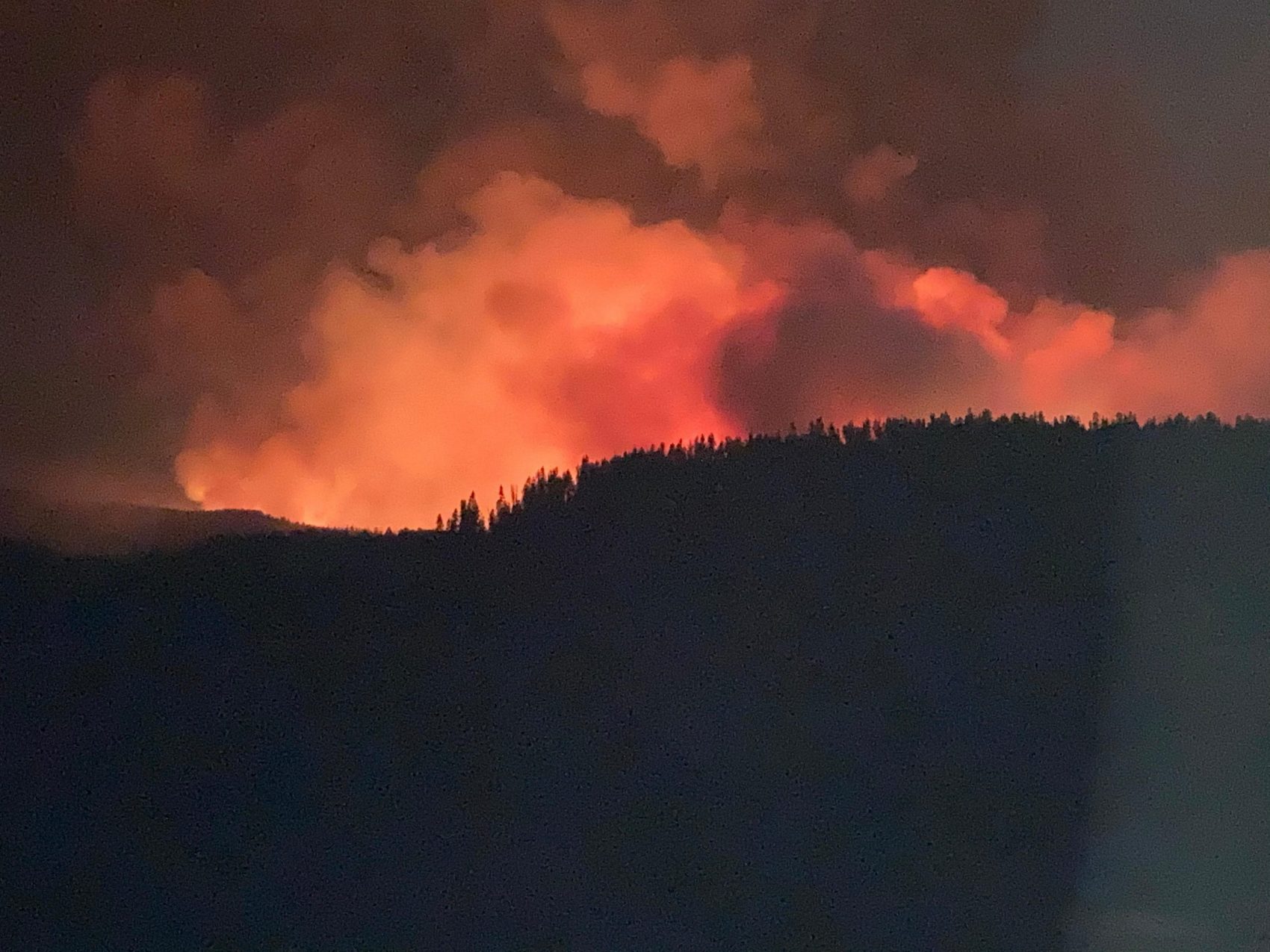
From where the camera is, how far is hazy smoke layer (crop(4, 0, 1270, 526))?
1.42m

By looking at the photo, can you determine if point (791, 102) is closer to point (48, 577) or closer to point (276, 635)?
point (276, 635)

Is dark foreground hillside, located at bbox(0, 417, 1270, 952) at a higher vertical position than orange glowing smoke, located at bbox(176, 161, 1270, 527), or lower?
lower

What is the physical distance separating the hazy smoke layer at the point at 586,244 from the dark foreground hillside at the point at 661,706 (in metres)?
0.09

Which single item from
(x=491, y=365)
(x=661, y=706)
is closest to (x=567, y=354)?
(x=491, y=365)

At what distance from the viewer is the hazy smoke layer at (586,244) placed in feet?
4.65

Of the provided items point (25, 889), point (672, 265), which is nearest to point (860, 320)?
point (672, 265)

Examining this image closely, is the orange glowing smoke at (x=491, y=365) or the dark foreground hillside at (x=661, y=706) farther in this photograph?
the orange glowing smoke at (x=491, y=365)

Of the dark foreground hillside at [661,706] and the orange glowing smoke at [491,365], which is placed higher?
the orange glowing smoke at [491,365]

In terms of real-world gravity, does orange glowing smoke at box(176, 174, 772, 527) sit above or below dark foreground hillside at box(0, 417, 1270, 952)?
above

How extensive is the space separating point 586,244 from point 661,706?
0.62 metres

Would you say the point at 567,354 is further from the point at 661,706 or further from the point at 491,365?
the point at 661,706

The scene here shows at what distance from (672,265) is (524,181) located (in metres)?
0.23

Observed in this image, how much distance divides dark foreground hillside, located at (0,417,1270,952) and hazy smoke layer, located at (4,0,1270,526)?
0.09m

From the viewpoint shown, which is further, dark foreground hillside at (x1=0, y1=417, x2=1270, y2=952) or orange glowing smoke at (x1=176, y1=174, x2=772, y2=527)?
orange glowing smoke at (x1=176, y1=174, x2=772, y2=527)
